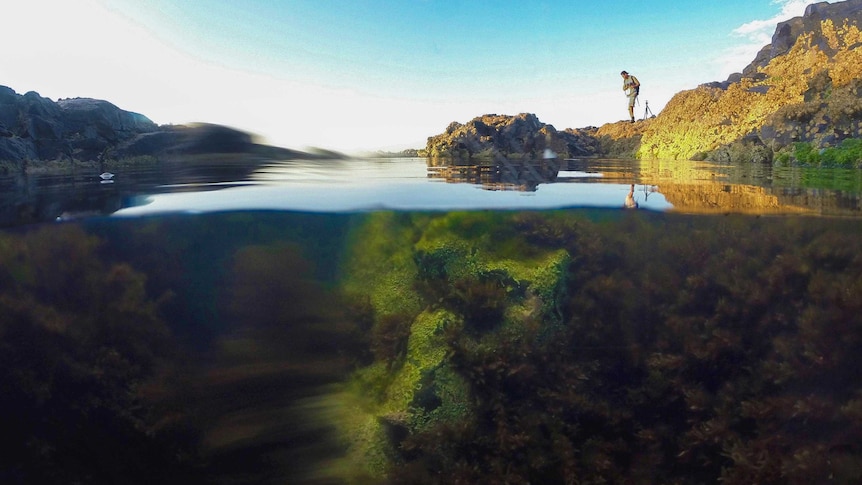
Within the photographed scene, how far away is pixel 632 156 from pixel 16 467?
16562 millimetres

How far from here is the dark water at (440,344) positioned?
4.39 metres

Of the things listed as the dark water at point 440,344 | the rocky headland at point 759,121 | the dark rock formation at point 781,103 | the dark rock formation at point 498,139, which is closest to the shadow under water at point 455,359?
the dark water at point 440,344

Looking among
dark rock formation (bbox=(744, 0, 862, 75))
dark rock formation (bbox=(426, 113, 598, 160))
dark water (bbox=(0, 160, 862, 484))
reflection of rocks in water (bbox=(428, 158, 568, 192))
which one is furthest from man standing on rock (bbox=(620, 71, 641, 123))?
dark rock formation (bbox=(744, 0, 862, 75))

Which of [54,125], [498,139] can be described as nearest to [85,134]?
[54,125]

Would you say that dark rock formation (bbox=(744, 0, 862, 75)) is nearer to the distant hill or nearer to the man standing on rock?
the man standing on rock

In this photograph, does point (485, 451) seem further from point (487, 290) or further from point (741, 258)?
point (741, 258)

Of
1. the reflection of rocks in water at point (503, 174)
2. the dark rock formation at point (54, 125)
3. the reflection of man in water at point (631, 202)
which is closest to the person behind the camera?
the reflection of man in water at point (631, 202)

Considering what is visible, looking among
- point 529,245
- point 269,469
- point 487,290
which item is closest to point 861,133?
point 529,245

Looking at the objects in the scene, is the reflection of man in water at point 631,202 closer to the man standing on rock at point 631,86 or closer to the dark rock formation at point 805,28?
the man standing on rock at point 631,86

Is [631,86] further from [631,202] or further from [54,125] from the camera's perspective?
[54,125]

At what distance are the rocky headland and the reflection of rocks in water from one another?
0.38 metres

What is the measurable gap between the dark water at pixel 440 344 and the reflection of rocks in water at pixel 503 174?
1.36m

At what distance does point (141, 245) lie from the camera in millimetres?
6043

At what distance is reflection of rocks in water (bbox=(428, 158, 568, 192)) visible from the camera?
7621mm
